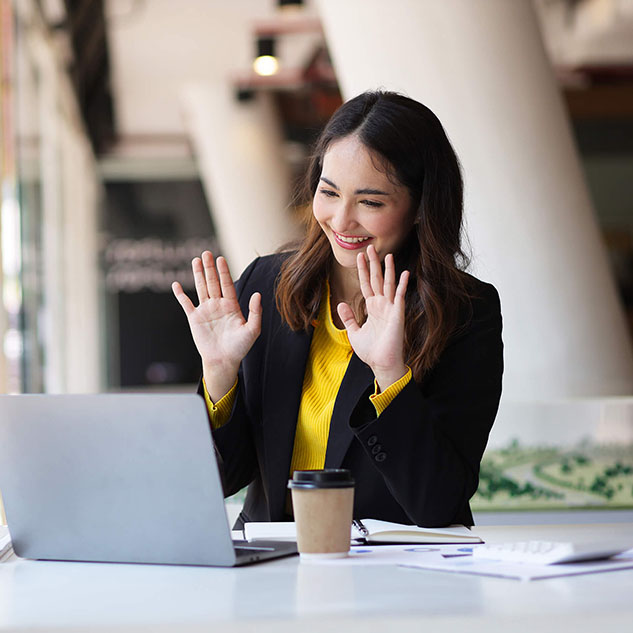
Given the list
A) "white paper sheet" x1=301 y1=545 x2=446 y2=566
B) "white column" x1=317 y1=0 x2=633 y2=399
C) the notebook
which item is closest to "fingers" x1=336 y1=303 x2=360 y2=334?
the notebook

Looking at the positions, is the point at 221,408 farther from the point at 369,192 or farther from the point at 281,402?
the point at 369,192

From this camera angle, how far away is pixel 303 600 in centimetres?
104

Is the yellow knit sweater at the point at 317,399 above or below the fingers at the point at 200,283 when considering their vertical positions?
below

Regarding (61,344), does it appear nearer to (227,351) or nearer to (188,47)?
(188,47)

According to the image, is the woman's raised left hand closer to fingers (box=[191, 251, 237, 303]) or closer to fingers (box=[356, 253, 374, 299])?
fingers (box=[356, 253, 374, 299])

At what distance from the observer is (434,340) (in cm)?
179

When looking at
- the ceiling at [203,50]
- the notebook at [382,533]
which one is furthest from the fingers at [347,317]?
the ceiling at [203,50]

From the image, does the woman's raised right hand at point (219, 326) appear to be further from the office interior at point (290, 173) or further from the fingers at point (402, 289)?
the office interior at point (290, 173)

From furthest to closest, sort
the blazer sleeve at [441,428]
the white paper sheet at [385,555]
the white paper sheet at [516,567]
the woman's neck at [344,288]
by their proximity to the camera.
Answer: the woman's neck at [344,288] < the blazer sleeve at [441,428] < the white paper sheet at [385,555] < the white paper sheet at [516,567]

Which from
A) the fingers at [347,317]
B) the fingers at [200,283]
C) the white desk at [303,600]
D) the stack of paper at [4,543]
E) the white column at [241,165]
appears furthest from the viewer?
the white column at [241,165]

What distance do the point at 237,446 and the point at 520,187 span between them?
255cm

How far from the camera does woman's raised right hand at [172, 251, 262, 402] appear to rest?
1798 millimetres

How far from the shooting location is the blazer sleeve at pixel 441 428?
1635 mm

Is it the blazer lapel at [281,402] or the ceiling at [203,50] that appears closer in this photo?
the blazer lapel at [281,402]
